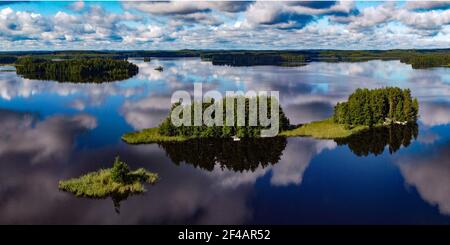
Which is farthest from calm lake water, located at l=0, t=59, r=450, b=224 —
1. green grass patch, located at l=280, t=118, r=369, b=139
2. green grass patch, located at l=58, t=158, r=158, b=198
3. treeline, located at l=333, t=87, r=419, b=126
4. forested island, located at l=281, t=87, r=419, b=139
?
treeline, located at l=333, t=87, r=419, b=126

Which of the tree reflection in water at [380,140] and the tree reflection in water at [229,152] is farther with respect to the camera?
the tree reflection in water at [380,140]

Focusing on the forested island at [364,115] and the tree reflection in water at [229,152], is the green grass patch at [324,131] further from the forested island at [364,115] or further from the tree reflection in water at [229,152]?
the tree reflection in water at [229,152]

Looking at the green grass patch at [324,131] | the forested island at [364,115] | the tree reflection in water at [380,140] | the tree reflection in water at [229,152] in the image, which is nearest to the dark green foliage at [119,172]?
the tree reflection in water at [229,152]

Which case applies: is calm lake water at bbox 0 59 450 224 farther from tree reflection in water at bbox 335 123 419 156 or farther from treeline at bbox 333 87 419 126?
treeline at bbox 333 87 419 126

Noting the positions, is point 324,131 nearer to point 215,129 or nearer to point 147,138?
point 215,129

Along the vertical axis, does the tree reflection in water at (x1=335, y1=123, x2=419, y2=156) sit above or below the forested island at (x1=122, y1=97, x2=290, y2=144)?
below

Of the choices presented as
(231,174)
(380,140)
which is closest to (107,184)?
Result: (231,174)
